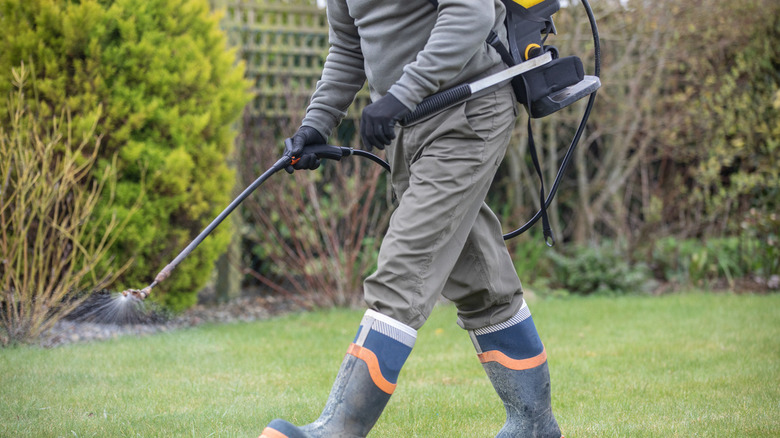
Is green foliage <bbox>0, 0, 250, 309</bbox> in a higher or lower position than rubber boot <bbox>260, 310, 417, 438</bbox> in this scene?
higher

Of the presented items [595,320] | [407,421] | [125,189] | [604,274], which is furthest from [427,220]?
[604,274]

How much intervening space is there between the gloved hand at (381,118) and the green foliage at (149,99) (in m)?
2.81

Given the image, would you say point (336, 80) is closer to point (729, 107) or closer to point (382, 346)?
point (382, 346)

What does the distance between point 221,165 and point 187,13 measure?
3.21 ft

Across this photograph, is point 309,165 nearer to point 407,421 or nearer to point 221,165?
point 407,421

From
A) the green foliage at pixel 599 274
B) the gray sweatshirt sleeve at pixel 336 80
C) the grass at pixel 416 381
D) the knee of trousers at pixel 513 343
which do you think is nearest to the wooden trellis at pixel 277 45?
the grass at pixel 416 381

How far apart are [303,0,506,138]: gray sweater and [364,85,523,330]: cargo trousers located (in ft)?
0.45

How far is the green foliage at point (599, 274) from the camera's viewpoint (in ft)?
21.0

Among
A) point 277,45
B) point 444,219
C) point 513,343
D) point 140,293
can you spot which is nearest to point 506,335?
point 513,343

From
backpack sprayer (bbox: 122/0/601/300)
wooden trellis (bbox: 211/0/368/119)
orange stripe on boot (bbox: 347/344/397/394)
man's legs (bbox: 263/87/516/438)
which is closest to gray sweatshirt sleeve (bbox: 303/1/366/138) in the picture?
backpack sprayer (bbox: 122/0/601/300)

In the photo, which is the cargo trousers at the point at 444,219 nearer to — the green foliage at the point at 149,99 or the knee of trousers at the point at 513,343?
the knee of trousers at the point at 513,343

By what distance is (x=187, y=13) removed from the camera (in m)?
4.79

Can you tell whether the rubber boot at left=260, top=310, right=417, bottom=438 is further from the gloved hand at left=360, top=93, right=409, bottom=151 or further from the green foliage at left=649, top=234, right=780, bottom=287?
the green foliage at left=649, top=234, right=780, bottom=287

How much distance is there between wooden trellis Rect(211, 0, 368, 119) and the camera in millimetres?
5830
